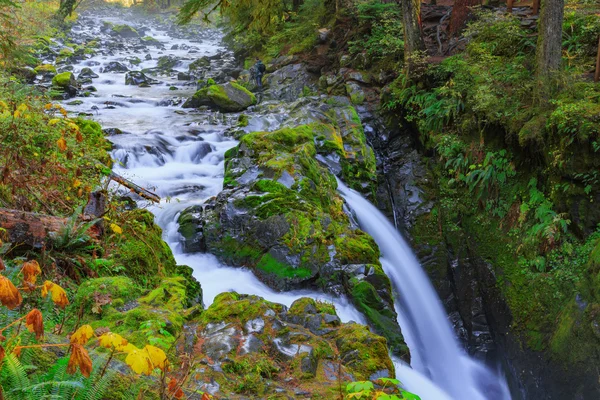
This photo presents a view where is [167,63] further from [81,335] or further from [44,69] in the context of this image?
[81,335]

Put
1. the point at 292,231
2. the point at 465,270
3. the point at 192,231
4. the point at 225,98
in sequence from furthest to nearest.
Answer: the point at 225,98
the point at 465,270
the point at 192,231
the point at 292,231

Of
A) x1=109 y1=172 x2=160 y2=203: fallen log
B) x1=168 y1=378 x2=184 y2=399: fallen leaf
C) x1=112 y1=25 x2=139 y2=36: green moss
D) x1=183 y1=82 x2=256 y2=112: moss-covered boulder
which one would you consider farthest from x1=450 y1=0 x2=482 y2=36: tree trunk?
x1=112 y1=25 x2=139 y2=36: green moss

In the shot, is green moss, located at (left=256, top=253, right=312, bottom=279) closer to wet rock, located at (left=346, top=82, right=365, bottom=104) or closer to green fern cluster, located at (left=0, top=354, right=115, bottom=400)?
green fern cluster, located at (left=0, top=354, right=115, bottom=400)

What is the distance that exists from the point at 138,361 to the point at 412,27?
41.8ft

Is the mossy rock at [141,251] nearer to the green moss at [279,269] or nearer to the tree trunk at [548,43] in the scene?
the green moss at [279,269]

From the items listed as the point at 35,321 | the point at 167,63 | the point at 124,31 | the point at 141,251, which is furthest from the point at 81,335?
the point at 124,31

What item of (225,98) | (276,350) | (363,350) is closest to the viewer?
(276,350)

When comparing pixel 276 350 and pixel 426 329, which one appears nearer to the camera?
pixel 276 350

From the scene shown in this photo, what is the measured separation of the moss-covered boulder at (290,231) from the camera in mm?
7066

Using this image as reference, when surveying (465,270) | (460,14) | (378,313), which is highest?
(460,14)

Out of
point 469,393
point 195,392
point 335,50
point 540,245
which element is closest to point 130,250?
point 195,392

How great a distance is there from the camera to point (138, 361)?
6.13 feet

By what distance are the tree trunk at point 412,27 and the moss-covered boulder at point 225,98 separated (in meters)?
7.00

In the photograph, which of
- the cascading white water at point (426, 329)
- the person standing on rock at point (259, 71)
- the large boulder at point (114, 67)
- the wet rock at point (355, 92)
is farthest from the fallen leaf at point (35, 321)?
the large boulder at point (114, 67)
